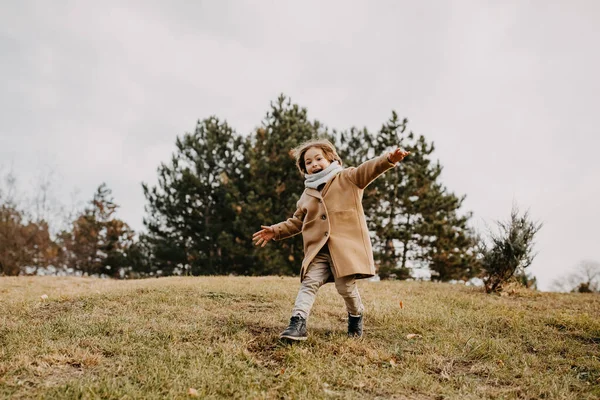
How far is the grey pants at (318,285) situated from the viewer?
404 cm

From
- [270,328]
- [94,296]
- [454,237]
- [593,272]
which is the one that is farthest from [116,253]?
[593,272]

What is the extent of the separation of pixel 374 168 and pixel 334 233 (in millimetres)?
715

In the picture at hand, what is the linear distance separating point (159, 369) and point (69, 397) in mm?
645

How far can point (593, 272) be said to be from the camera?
33812 mm

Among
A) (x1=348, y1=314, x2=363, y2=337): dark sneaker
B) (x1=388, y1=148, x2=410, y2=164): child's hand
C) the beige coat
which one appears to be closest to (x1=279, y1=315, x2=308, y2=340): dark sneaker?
the beige coat

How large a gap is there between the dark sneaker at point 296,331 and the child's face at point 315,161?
1475mm

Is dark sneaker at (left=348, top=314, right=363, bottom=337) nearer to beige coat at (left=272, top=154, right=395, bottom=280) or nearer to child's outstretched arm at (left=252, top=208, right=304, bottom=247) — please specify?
beige coat at (left=272, top=154, right=395, bottom=280)

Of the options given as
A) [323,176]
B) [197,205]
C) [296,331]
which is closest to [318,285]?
[296,331]

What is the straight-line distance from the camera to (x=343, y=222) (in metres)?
4.23

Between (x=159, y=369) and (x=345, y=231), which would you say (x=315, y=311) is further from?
(x=159, y=369)

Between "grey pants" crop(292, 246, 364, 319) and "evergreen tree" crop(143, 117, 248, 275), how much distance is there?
16.5 metres

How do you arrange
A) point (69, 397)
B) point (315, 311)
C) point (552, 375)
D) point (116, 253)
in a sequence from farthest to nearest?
point (116, 253) → point (315, 311) → point (552, 375) → point (69, 397)

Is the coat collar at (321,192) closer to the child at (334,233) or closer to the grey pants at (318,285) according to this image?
the child at (334,233)

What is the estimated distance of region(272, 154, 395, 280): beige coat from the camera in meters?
4.07
